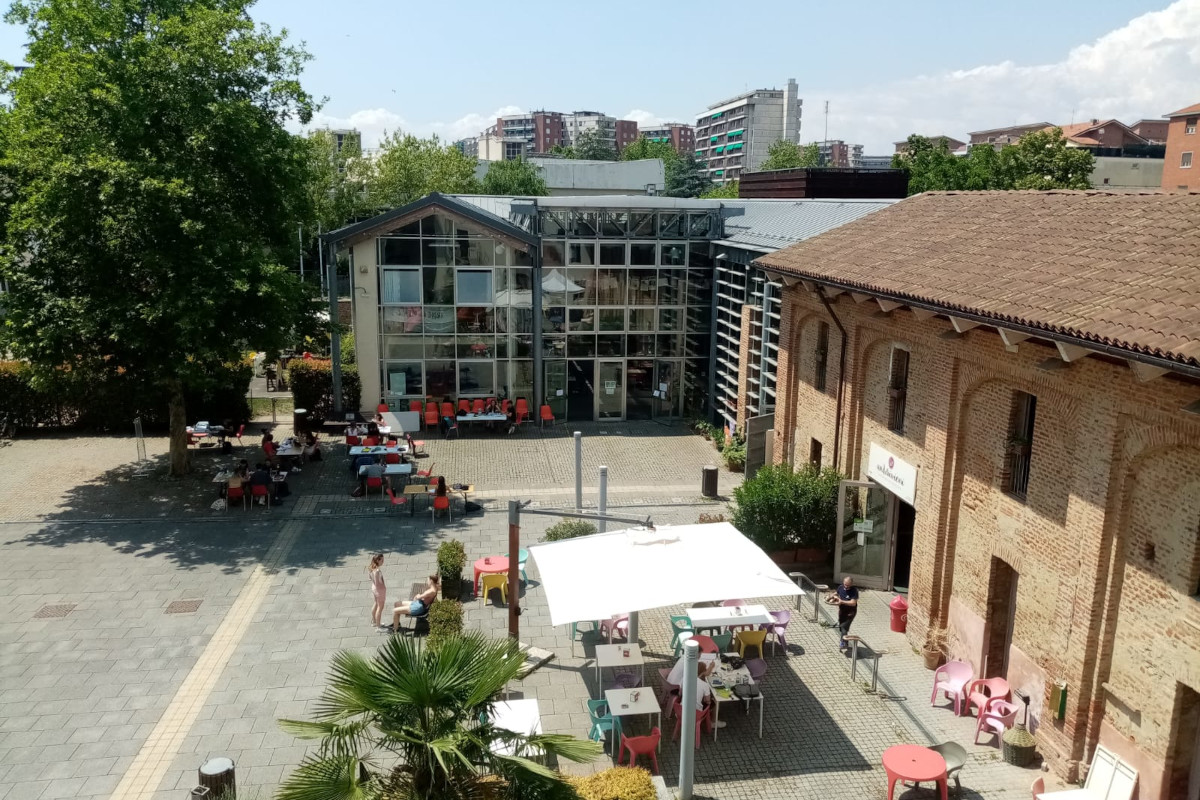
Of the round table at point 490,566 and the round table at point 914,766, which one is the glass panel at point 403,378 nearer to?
the round table at point 490,566

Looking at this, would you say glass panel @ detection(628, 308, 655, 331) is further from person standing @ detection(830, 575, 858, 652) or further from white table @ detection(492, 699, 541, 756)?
white table @ detection(492, 699, 541, 756)

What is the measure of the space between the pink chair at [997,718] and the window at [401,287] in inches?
832

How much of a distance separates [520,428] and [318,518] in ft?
31.1

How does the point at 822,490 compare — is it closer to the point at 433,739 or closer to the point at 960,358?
the point at 960,358

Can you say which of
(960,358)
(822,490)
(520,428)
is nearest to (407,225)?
(520,428)

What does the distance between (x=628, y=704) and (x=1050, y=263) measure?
327 inches

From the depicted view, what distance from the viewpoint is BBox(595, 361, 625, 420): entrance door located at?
3034cm

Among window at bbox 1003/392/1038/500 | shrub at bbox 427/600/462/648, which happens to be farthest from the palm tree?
window at bbox 1003/392/1038/500

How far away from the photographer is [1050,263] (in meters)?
12.4

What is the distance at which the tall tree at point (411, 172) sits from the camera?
195ft

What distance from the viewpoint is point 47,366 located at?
20.2m

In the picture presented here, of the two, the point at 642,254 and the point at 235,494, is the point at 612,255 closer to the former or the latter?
the point at 642,254

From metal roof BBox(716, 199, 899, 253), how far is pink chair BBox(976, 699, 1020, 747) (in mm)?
12354

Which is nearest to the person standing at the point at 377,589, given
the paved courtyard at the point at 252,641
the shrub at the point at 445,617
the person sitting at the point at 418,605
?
the person sitting at the point at 418,605
